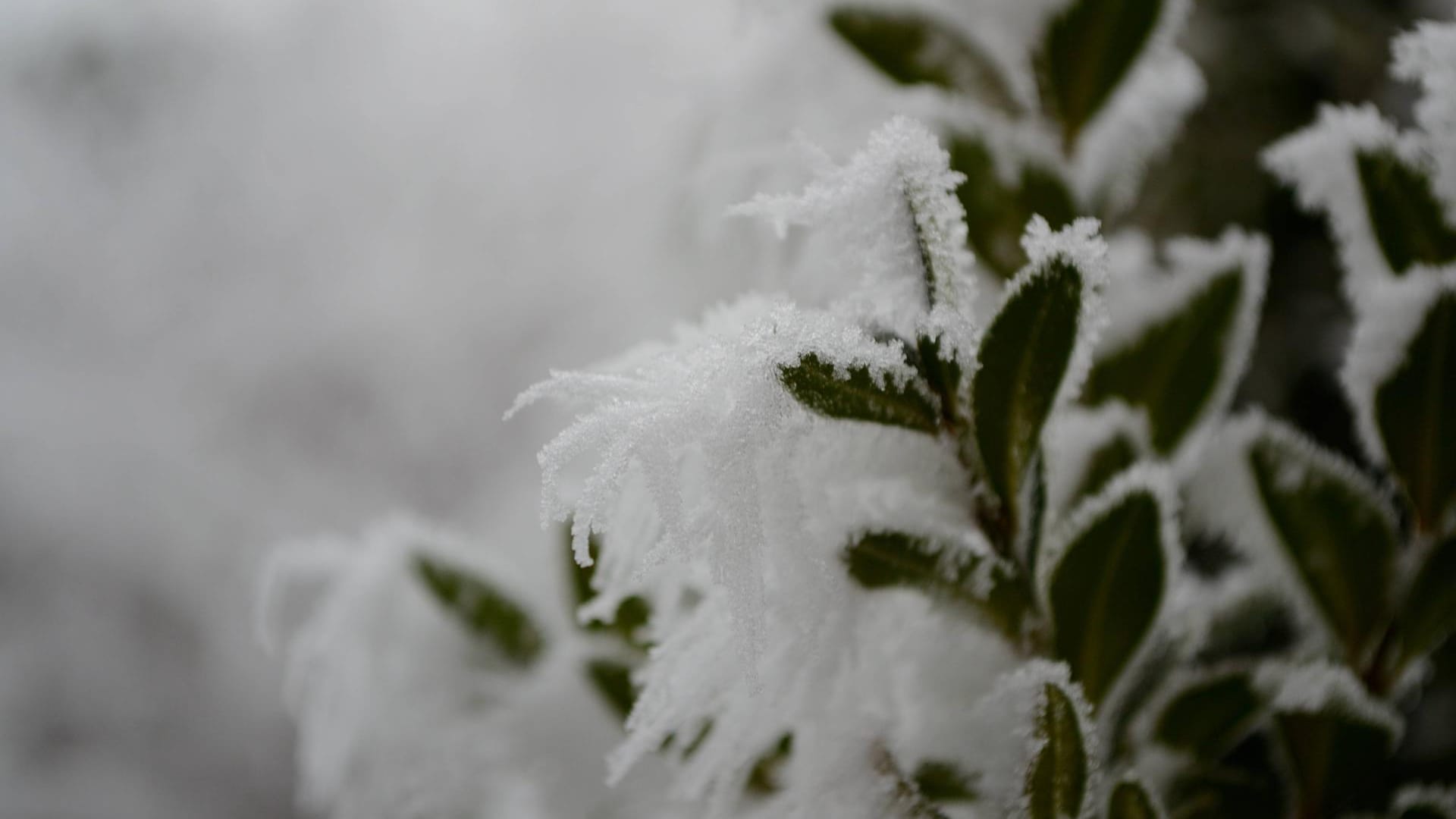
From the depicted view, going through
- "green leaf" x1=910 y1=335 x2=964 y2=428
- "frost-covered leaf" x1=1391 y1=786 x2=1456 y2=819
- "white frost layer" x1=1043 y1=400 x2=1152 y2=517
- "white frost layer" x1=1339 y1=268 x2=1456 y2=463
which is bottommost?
"frost-covered leaf" x1=1391 y1=786 x2=1456 y2=819

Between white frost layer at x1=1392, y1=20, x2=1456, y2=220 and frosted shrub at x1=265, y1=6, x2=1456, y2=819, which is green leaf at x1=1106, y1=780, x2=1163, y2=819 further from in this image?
white frost layer at x1=1392, y1=20, x2=1456, y2=220

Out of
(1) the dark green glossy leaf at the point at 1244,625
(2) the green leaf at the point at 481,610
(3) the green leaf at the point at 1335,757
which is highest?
(2) the green leaf at the point at 481,610

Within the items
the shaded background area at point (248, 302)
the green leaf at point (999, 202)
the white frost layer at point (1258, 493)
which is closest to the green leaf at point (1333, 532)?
the white frost layer at point (1258, 493)

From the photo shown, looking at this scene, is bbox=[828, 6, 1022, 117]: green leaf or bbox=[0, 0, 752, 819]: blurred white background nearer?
bbox=[828, 6, 1022, 117]: green leaf

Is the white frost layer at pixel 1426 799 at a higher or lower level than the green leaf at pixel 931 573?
lower

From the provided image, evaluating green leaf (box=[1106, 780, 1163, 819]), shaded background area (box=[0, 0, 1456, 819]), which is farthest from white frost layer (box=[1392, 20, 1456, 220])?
shaded background area (box=[0, 0, 1456, 819])

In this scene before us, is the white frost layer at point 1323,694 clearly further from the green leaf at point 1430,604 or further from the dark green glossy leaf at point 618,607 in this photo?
the dark green glossy leaf at point 618,607

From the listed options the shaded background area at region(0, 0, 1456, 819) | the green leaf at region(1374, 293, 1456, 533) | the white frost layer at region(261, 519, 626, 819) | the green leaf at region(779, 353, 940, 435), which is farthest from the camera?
the shaded background area at region(0, 0, 1456, 819)
